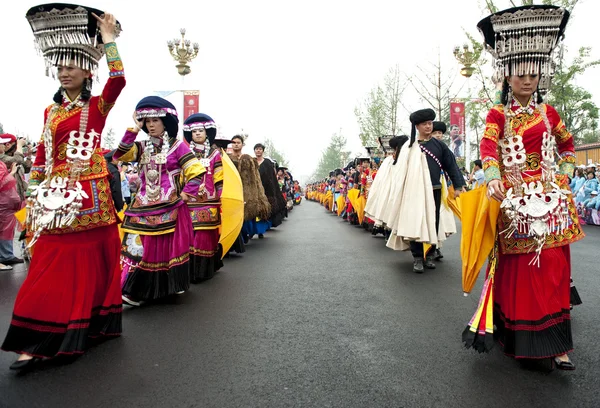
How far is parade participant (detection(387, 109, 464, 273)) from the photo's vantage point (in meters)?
6.70

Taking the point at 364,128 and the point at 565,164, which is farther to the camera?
the point at 364,128

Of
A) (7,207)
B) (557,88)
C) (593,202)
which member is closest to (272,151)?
(557,88)

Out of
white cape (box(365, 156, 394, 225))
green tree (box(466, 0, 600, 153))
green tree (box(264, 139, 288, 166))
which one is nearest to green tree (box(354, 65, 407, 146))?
green tree (box(466, 0, 600, 153))

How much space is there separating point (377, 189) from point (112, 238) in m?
6.44

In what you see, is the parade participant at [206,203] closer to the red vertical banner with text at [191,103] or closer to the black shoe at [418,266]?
the black shoe at [418,266]

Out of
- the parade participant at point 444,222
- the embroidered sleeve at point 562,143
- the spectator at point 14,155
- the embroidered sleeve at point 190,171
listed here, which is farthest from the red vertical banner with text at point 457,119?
the embroidered sleeve at point 562,143

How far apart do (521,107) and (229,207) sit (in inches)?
174

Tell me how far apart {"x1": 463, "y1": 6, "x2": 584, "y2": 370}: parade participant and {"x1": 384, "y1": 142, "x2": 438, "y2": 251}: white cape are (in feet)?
10.8

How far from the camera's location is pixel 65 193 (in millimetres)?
3391

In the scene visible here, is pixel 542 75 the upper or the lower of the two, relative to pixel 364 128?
lower

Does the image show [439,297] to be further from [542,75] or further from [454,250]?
[454,250]

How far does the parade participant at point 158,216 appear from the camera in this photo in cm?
482

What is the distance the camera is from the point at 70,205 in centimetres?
336

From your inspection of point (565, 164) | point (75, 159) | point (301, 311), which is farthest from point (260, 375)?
point (565, 164)
